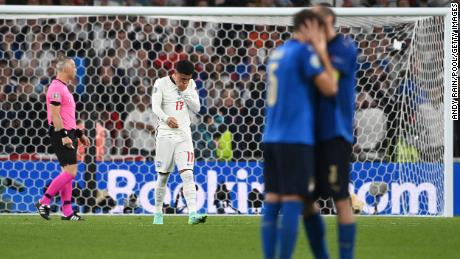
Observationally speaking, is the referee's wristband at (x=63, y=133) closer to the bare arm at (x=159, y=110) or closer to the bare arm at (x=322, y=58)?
the bare arm at (x=159, y=110)

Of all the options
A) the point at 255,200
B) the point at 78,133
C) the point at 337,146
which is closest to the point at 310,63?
the point at 337,146

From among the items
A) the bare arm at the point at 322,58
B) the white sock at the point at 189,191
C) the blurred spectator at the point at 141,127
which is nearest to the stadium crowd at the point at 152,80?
the blurred spectator at the point at 141,127

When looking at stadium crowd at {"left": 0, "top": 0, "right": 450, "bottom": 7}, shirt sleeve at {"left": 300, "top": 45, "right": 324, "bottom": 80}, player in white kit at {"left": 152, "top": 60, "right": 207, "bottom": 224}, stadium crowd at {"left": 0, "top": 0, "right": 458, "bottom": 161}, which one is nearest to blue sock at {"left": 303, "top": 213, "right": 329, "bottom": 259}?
shirt sleeve at {"left": 300, "top": 45, "right": 324, "bottom": 80}

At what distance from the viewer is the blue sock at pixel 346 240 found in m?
7.45

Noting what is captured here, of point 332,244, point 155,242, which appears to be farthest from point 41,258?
point 332,244

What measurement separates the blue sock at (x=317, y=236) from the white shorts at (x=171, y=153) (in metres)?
5.45

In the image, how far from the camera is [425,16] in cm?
1527

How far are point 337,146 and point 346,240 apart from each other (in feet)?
2.11

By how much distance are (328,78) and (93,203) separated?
29.7 feet

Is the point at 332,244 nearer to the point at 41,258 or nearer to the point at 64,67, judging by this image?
the point at 41,258

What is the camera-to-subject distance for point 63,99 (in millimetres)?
13438

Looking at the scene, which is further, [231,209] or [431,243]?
[231,209]

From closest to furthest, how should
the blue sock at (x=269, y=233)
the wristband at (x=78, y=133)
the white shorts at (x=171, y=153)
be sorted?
the blue sock at (x=269, y=233) < the white shorts at (x=171, y=153) < the wristband at (x=78, y=133)

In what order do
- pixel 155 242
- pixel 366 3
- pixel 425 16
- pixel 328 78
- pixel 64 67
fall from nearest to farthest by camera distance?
pixel 328 78
pixel 155 242
pixel 64 67
pixel 425 16
pixel 366 3
